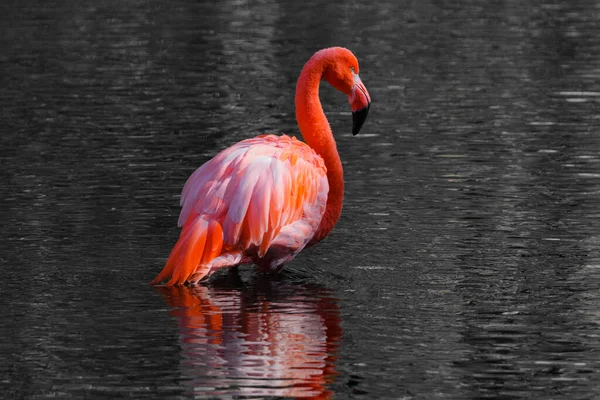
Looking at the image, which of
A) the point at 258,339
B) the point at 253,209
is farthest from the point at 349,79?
the point at 258,339

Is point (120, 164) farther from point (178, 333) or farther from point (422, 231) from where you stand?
point (178, 333)

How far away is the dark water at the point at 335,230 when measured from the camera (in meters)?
6.54

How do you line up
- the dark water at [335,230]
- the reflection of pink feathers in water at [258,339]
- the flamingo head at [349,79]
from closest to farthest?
1. the reflection of pink feathers in water at [258,339]
2. the dark water at [335,230]
3. the flamingo head at [349,79]

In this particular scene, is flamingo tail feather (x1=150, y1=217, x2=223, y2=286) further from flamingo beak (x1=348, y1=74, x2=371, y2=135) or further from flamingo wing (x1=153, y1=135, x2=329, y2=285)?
flamingo beak (x1=348, y1=74, x2=371, y2=135)

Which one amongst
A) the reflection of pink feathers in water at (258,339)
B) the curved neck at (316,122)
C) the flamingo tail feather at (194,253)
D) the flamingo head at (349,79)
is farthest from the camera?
the flamingo head at (349,79)

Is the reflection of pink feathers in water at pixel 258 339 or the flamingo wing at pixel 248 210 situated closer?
the reflection of pink feathers in water at pixel 258 339

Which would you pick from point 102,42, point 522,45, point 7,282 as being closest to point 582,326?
point 7,282

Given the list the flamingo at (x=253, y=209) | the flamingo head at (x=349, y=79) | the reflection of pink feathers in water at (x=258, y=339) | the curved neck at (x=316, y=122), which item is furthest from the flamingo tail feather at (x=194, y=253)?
the flamingo head at (x=349, y=79)

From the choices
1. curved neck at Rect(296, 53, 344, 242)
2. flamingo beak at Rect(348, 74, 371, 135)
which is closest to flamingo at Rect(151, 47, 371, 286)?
curved neck at Rect(296, 53, 344, 242)

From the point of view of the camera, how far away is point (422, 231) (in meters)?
9.36

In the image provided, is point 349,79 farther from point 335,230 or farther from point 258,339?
point 258,339

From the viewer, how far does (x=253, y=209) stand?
8.16m

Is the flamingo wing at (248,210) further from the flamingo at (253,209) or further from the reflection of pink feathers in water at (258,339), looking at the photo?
the reflection of pink feathers in water at (258,339)

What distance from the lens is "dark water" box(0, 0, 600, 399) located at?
6539 mm
